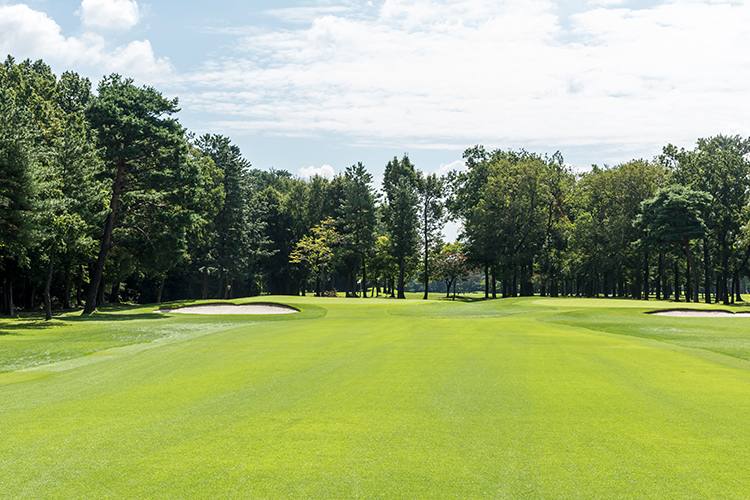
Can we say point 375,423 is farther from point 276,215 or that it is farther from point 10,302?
point 276,215

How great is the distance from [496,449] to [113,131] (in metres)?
32.2

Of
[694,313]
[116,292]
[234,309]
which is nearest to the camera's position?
[694,313]

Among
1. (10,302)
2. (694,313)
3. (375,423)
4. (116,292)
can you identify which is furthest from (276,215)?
(375,423)

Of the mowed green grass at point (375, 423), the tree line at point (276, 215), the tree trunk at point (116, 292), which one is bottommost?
the tree trunk at point (116, 292)

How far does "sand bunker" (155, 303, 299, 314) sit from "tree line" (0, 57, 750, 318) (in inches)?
135

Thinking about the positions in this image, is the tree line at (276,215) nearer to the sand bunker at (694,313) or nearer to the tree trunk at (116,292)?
the tree trunk at (116,292)

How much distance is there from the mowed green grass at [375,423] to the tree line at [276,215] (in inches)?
721

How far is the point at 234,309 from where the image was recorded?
32.7m

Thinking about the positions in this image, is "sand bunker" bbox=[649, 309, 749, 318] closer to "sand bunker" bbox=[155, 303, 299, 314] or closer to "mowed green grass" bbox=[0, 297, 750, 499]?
"mowed green grass" bbox=[0, 297, 750, 499]

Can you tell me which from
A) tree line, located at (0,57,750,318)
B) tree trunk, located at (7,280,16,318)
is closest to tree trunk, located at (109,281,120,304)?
tree line, located at (0,57,750,318)

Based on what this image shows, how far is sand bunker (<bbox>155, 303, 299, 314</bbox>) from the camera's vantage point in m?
31.9

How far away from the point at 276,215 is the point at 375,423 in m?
69.7

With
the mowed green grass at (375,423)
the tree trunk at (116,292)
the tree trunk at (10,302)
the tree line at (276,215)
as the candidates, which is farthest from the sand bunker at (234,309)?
the tree trunk at (116,292)

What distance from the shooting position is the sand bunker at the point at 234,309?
31875 millimetres
